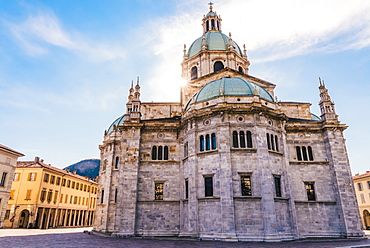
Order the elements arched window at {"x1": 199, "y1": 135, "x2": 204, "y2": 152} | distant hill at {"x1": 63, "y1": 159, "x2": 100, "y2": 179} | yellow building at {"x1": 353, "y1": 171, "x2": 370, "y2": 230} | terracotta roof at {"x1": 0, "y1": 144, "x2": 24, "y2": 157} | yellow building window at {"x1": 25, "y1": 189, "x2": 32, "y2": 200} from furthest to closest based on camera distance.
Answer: distant hill at {"x1": 63, "y1": 159, "x2": 100, "y2": 179}
yellow building at {"x1": 353, "y1": 171, "x2": 370, "y2": 230}
yellow building window at {"x1": 25, "y1": 189, "x2": 32, "y2": 200}
terracotta roof at {"x1": 0, "y1": 144, "x2": 24, "y2": 157}
arched window at {"x1": 199, "y1": 135, "x2": 204, "y2": 152}

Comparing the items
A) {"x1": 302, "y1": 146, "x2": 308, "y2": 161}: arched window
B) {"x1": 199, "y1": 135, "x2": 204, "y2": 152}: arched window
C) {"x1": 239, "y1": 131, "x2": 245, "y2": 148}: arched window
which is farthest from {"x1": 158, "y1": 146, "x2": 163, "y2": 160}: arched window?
{"x1": 302, "y1": 146, "x2": 308, "y2": 161}: arched window

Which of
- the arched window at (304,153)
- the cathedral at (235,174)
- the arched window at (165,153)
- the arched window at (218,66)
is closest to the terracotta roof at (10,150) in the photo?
the cathedral at (235,174)

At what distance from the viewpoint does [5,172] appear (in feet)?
114

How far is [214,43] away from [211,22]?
7.73 metres

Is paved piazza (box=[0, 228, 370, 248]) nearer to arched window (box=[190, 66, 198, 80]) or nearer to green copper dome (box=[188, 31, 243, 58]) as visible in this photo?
arched window (box=[190, 66, 198, 80])

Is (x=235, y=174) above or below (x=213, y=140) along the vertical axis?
below

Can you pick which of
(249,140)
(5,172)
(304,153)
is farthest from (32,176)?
(304,153)

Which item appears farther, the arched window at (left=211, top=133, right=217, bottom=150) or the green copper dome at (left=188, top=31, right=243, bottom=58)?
the green copper dome at (left=188, top=31, right=243, bottom=58)

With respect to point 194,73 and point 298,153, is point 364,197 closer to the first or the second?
point 298,153

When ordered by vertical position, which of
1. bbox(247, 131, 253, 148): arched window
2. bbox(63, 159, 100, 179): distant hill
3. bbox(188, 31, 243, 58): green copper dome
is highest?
bbox(188, 31, 243, 58): green copper dome

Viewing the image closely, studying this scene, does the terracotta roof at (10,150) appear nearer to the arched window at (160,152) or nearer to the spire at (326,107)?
the arched window at (160,152)

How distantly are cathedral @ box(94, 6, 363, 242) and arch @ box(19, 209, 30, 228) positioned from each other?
2016cm

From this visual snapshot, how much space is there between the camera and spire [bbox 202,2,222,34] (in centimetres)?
4534

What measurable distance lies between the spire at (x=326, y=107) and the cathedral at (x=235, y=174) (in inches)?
4.5
